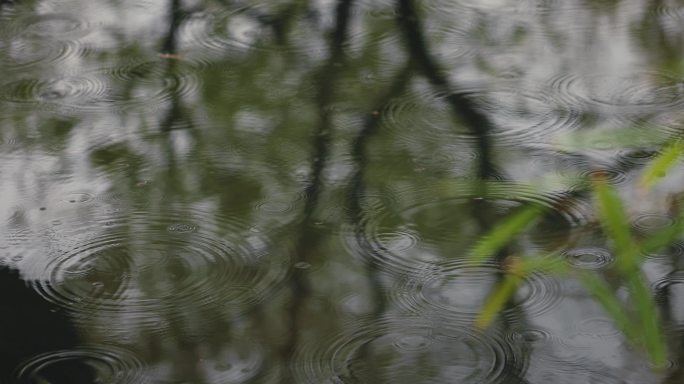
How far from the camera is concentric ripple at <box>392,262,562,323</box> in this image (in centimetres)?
247

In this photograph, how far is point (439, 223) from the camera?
2.81 m

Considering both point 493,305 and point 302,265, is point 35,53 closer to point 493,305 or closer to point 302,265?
point 302,265

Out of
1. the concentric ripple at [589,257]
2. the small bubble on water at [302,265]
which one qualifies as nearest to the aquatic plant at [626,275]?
the concentric ripple at [589,257]

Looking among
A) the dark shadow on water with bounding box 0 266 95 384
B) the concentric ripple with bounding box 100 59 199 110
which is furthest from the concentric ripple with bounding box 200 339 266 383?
the concentric ripple with bounding box 100 59 199 110

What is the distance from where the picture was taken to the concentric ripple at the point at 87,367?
2338 mm

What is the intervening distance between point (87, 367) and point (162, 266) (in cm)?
40

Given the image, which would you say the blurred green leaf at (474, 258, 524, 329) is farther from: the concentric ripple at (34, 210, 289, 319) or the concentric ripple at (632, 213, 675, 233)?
the concentric ripple at (34, 210, 289, 319)

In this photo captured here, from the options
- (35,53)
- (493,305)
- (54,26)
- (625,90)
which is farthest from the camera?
(54,26)

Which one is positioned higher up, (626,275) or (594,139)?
(594,139)

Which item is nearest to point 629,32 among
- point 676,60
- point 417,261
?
point 676,60

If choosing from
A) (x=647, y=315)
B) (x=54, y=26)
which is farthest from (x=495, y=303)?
(x=54, y=26)

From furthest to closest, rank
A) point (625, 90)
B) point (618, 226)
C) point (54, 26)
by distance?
point (54, 26)
point (625, 90)
point (618, 226)

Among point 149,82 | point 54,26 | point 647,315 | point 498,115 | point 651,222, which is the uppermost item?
point 54,26

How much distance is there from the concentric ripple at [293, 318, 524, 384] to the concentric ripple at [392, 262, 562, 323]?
0.06m
